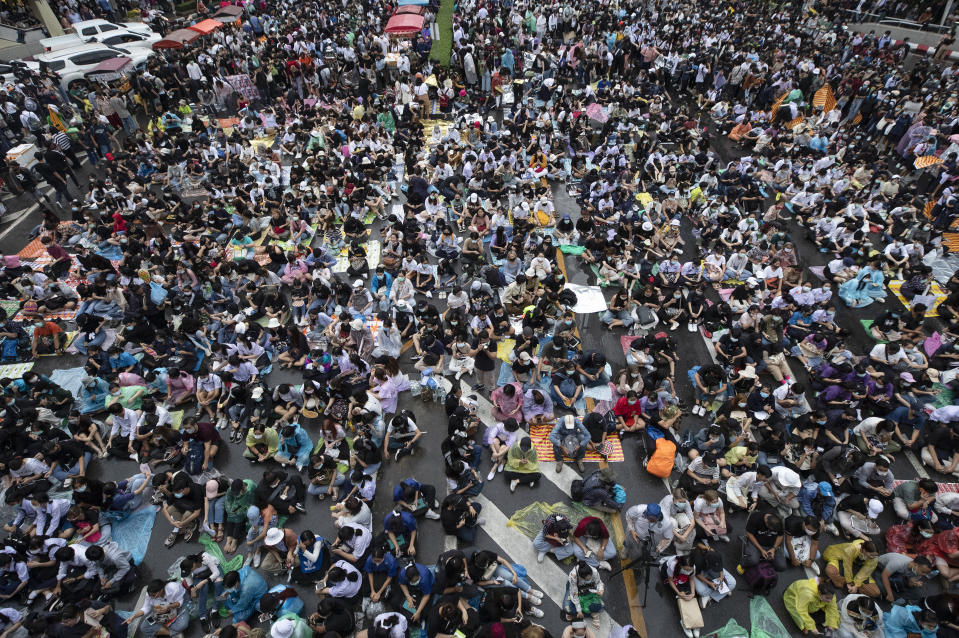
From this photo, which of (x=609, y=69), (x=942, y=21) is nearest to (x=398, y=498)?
(x=609, y=69)

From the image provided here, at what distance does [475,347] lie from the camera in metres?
11.1

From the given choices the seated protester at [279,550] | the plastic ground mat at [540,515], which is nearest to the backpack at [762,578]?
the plastic ground mat at [540,515]

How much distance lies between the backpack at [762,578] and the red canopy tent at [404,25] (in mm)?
27608

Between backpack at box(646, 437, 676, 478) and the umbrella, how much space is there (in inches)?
606

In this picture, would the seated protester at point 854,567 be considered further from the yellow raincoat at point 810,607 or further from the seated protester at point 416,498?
the seated protester at point 416,498

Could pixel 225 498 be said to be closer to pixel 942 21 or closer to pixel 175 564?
pixel 175 564

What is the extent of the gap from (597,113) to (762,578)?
709 inches

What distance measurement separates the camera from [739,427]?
9.30m

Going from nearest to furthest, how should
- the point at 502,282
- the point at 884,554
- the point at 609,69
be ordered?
1. the point at 884,554
2. the point at 502,282
3. the point at 609,69

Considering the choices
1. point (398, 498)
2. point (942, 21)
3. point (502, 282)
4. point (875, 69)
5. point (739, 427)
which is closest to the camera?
point (398, 498)

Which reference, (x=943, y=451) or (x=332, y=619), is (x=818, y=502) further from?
(x=332, y=619)

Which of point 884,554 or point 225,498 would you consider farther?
point 225,498

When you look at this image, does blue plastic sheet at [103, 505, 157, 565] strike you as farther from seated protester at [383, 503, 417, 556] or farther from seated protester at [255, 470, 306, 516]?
seated protester at [383, 503, 417, 556]

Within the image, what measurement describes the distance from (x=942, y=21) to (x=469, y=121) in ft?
107
